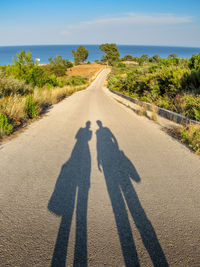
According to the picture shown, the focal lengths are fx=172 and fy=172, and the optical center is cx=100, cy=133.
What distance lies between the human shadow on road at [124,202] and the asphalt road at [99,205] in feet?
0.04

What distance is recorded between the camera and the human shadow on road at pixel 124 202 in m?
2.06

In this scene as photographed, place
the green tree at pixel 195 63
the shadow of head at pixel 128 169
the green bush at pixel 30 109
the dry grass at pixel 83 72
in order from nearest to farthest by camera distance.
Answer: the shadow of head at pixel 128 169 < the green bush at pixel 30 109 < the green tree at pixel 195 63 < the dry grass at pixel 83 72

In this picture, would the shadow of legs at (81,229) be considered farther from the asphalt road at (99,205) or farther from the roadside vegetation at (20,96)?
the roadside vegetation at (20,96)

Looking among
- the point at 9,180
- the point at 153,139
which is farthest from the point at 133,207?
the point at 153,139

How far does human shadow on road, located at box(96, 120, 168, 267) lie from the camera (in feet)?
6.75

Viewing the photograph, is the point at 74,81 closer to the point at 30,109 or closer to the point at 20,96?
the point at 20,96

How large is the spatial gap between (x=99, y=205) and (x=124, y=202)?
0.42 m

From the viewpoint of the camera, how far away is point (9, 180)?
3414 millimetres

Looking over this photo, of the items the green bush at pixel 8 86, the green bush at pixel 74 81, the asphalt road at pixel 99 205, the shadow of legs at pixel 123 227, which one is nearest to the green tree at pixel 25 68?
the green bush at pixel 8 86

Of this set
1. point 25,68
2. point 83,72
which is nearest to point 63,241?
point 25,68

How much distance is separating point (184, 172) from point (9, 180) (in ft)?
12.2

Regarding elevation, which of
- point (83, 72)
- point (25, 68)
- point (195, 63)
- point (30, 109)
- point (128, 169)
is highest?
point (83, 72)

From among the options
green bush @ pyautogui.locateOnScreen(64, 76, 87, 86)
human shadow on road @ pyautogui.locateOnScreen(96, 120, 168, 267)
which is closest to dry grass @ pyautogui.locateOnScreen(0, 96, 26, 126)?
human shadow on road @ pyautogui.locateOnScreen(96, 120, 168, 267)

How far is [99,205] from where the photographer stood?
2.78m
